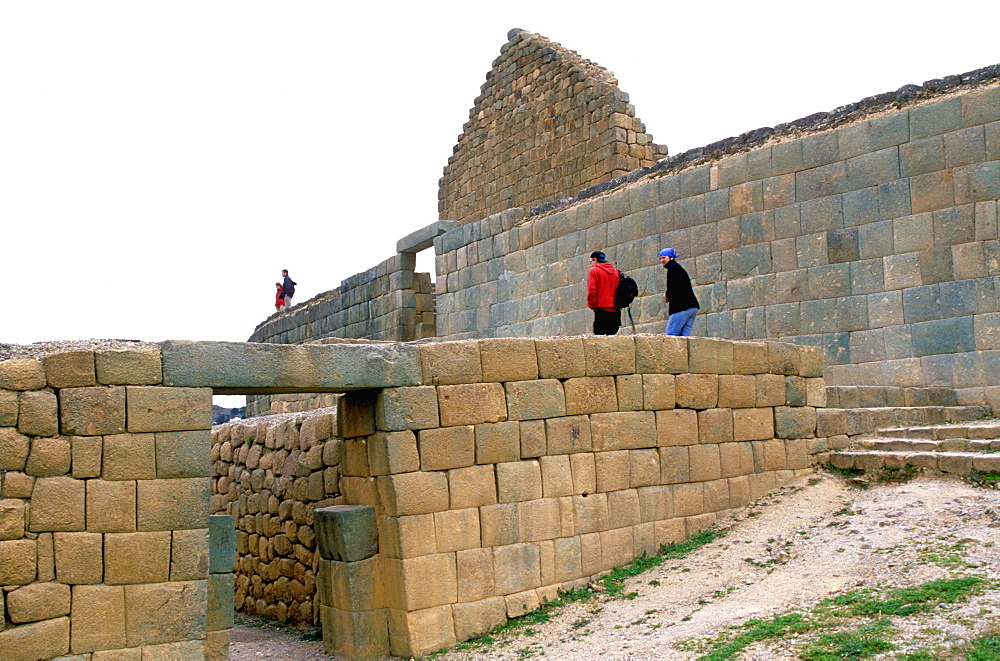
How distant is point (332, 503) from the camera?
9406 millimetres

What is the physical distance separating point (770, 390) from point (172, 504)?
6.19 m

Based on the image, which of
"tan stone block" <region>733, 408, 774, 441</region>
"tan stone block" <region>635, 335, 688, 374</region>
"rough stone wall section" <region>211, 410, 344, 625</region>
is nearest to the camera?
"tan stone block" <region>635, 335, 688, 374</region>

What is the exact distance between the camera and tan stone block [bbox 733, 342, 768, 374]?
1021 cm

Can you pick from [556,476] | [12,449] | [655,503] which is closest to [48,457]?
[12,449]

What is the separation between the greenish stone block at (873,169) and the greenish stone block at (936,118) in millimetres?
345

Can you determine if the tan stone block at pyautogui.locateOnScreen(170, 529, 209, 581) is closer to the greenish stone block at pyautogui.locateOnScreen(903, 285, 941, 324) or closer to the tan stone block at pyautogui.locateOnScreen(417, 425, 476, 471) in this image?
the tan stone block at pyautogui.locateOnScreen(417, 425, 476, 471)

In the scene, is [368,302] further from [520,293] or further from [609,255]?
[609,255]

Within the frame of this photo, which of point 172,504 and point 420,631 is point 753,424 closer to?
point 420,631

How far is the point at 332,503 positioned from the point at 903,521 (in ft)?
16.7

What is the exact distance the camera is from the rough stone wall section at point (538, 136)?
64.1 feet

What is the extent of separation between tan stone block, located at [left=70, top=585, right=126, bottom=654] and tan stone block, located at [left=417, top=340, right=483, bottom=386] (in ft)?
9.36

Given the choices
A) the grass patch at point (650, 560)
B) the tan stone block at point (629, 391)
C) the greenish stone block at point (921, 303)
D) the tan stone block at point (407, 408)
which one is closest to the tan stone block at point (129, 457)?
the tan stone block at point (407, 408)

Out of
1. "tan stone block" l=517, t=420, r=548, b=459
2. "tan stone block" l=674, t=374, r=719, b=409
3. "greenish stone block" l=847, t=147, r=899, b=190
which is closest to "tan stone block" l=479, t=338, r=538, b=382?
"tan stone block" l=517, t=420, r=548, b=459

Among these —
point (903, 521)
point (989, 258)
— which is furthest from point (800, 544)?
point (989, 258)
